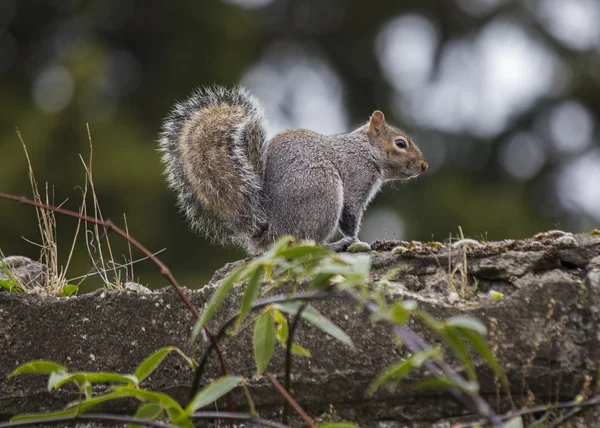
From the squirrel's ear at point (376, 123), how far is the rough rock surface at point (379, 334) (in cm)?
179

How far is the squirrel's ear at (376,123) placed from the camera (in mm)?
4270

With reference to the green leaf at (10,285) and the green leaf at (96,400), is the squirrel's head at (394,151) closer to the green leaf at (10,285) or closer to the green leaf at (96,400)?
the green leaf at (10,285)

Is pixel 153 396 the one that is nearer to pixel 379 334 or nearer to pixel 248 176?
pixel 379 334

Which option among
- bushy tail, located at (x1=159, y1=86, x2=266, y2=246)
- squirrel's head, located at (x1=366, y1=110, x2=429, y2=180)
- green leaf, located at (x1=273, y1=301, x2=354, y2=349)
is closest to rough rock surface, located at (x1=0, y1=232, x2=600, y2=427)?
green leaf, located at (x1=273, y1=301, x2=354, y2=349)

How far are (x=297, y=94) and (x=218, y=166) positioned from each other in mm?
9331

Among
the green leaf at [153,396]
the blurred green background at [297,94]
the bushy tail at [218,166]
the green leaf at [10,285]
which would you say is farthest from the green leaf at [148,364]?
the blurred green background at [297,94]

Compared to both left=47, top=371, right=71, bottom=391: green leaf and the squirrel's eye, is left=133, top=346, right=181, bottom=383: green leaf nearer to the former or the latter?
left=47, top=371, right=71, bottom=391: green leaf

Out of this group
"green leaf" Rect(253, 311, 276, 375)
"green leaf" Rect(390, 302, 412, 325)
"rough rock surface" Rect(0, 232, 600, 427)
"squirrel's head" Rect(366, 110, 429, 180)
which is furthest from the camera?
"squirrel's head" Rect(366, 110, 429, 180)

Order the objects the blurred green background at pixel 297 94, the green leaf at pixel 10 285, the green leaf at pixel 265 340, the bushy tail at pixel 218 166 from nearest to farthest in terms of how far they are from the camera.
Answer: the green leaf at pixel 265 340 → the green leaf at pixel 10 285 → the bushy tail at pixel 218 166 → the blurred green background at pixel 297 94

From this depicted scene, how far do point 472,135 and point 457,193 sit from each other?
1.25 m

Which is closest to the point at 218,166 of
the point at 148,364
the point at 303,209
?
the point at 303,209

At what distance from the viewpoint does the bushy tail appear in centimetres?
333

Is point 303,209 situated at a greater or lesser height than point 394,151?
lesser

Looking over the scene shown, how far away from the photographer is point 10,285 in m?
2.43
